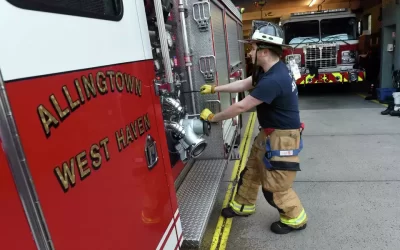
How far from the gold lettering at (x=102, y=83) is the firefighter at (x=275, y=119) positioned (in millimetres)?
1455

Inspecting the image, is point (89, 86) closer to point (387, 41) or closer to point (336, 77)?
point (336, 77)

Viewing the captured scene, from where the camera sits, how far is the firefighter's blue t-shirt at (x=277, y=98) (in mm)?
2467

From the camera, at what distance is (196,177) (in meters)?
3.21

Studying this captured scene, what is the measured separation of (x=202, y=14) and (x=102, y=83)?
6.73 feet

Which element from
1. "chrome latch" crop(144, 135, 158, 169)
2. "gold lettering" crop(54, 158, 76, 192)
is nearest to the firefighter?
"chrome latch" crop(144, 135, 158, 169)

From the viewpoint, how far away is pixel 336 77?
9.12 meters

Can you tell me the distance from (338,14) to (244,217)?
338 inches

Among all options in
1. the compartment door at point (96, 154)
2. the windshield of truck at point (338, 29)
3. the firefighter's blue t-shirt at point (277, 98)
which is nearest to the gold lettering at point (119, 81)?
the compartment door at point (96, 154)

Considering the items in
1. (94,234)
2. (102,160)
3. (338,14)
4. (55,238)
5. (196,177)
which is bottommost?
(196,177)

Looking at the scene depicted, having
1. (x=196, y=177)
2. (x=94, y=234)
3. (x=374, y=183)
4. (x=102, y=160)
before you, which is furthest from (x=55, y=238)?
(x=374, y=183)

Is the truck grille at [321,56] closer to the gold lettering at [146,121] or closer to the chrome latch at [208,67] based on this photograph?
the chrome latch at [208,67]

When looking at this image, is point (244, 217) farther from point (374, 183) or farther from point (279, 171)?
point (374, 183)

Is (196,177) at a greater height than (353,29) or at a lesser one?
lesser

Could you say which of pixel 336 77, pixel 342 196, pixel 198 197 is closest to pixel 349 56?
pixel 336 77
